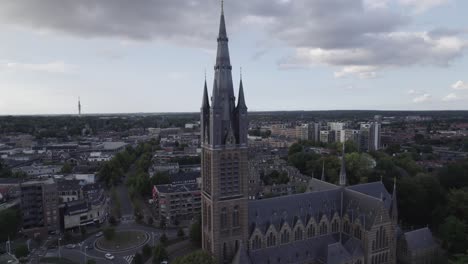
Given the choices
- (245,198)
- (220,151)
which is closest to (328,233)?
(245,198)

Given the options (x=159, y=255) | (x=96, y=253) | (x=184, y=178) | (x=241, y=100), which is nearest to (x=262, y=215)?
(x=241, y=100)

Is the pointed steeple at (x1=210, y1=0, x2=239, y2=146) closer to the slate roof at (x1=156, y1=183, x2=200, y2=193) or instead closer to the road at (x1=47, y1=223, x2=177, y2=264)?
the road at (x1=47, y1=223, x2=177, y2=264)

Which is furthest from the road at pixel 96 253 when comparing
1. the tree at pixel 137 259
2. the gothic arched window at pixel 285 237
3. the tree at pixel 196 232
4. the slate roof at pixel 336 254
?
the slate roof at pixel 336 254

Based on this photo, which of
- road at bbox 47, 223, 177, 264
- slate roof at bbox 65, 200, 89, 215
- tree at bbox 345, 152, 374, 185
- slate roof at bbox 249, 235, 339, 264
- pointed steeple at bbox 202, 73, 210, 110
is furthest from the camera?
tree at bbox 345, 152, 374, 185

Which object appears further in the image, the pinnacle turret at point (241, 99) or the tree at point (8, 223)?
the tree at point (8, 223)

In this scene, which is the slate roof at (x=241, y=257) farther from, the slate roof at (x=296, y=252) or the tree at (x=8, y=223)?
the tree at (x=8, y=223)

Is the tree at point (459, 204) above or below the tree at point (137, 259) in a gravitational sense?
above

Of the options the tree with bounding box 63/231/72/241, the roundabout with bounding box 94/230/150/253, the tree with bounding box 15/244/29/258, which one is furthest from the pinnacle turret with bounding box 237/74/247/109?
the tree with bounding box 63/231/72/241
